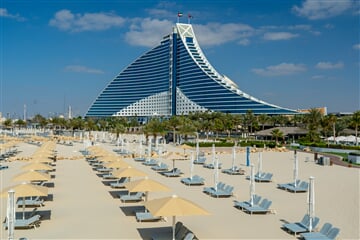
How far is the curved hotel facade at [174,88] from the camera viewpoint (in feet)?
347

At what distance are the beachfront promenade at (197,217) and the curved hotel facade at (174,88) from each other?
8165 cm

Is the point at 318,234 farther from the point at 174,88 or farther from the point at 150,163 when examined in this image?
the point at 174,88

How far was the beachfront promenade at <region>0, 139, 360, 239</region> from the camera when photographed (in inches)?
424

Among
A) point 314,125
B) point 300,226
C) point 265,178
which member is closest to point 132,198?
point 300,226

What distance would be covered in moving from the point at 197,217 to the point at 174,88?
11366 centimetres

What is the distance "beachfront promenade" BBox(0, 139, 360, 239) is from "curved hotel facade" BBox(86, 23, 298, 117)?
81646mm

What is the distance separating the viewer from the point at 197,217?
12.5 metres

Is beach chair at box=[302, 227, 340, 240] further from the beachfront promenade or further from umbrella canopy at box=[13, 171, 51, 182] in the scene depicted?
umbrella canopy at box=[13, 171, 51, 182]

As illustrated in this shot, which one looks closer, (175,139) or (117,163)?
(117,163)

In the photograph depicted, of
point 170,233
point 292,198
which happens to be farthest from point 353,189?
point 170,233

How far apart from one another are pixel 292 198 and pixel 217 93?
92883mm

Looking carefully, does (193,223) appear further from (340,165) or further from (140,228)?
(340,165)

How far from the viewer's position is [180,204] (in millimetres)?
9438

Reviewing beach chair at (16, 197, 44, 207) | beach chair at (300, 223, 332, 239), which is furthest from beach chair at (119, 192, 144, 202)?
beach chair at (300, 223, 332, 239)
